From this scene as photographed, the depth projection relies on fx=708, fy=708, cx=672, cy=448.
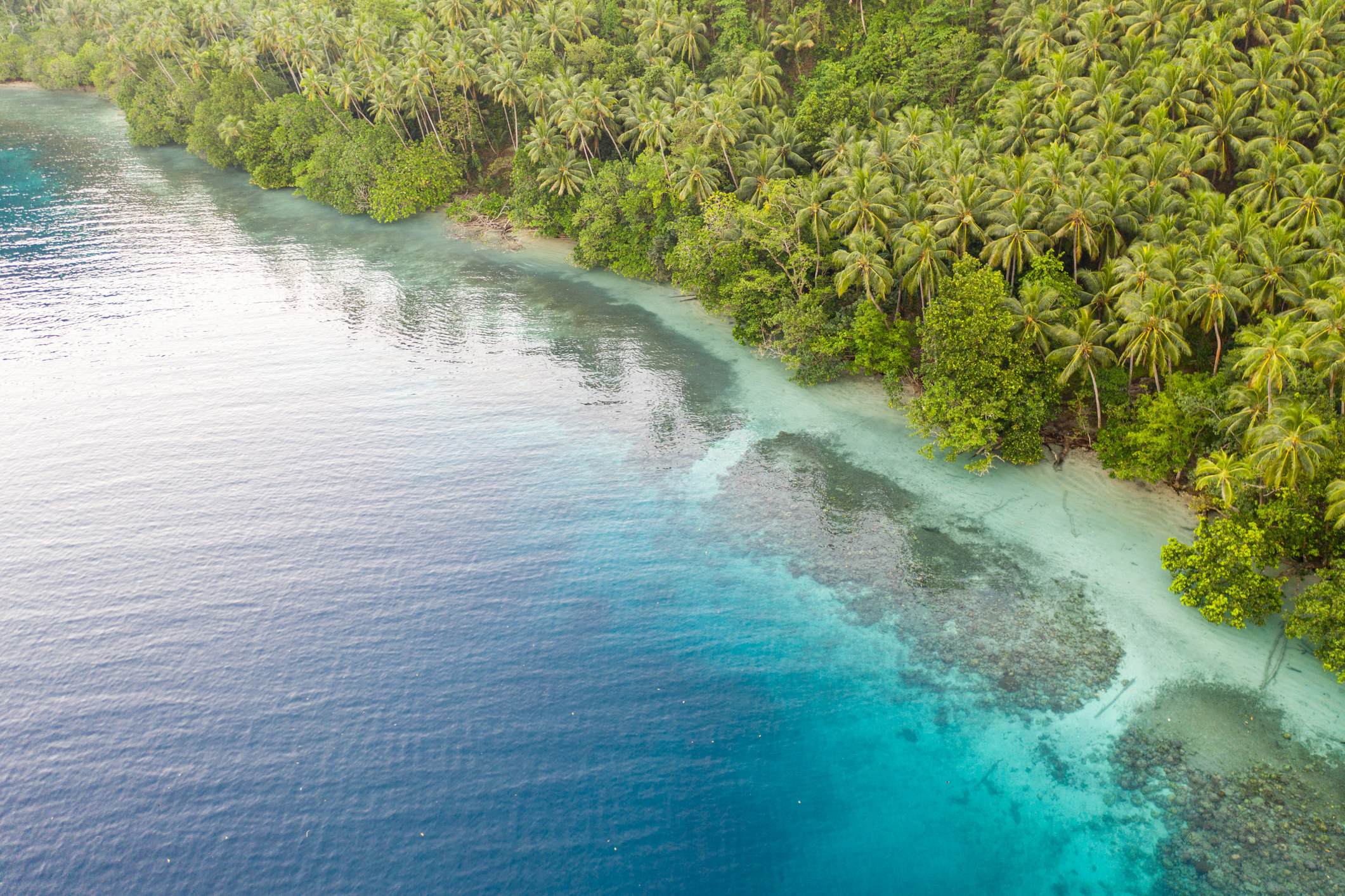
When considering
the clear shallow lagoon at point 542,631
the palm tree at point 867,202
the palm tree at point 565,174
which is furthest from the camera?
the palm tree at point 565,174

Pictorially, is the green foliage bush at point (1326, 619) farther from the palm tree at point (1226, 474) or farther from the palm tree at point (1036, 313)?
the palm tree at point (1036, 313)

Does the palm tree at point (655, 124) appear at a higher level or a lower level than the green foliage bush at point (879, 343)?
higher

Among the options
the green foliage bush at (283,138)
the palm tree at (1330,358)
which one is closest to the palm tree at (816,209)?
the palm tree at (1330,358)

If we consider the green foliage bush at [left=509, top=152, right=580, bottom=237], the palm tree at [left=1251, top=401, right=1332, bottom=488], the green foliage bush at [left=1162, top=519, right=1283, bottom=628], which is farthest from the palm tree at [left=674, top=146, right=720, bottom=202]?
the green foliage bush at [left=1162, top=519, right=1283, bottom=628]

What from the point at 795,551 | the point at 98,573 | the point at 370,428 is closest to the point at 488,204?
the point at 370,428

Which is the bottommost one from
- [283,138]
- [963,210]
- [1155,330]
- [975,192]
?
[1155,330]

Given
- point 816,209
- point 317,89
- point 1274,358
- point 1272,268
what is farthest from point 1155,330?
point 317,89

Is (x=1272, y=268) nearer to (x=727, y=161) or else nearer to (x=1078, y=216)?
(x=1078, y=216)
